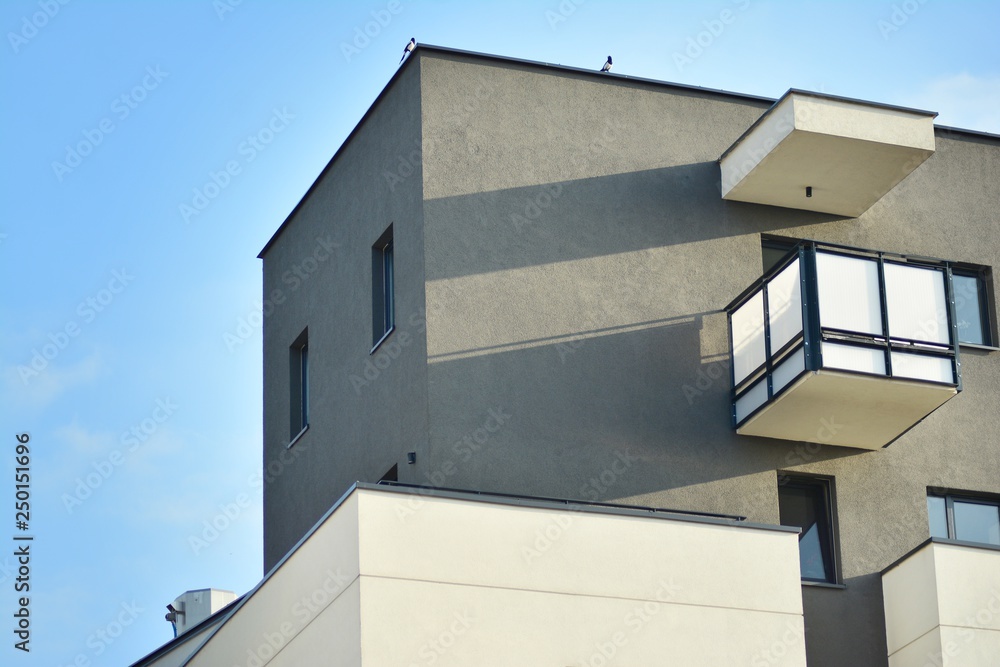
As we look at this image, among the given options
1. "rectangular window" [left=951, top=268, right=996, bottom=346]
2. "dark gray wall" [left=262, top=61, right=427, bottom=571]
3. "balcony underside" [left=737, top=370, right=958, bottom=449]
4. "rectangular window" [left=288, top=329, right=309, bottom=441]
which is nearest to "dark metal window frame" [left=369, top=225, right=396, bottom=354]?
"dark gray wall" [left=262, top=61, right=427, bottom=571]

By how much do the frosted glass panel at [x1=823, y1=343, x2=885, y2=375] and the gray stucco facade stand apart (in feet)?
5.26

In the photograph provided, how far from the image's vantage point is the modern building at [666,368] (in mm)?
14570

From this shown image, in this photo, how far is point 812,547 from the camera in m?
17.6

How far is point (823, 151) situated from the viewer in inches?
698

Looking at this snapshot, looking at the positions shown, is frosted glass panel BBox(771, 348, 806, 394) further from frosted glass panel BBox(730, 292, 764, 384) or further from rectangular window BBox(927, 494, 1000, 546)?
rectangular window BBox(927, 494, 1000, 546)

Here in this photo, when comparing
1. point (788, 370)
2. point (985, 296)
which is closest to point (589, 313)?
point (788, 370)

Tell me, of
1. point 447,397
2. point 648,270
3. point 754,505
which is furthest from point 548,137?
point 754,505

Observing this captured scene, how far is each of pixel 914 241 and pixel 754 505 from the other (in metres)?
4.38

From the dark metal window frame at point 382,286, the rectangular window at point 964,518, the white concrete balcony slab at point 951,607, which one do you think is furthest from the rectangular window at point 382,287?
the rectangular window at point 964,518

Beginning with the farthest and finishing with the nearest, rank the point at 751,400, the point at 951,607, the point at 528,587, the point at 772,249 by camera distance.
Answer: the point at 772,249
the point at 751,400
the point at 951,607
the point at 528,587

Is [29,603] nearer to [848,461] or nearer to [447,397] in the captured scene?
[447,397]

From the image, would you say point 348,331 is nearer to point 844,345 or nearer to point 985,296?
point 844,345

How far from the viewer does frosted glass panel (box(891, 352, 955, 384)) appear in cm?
1661

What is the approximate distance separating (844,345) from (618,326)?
2.52 metres
